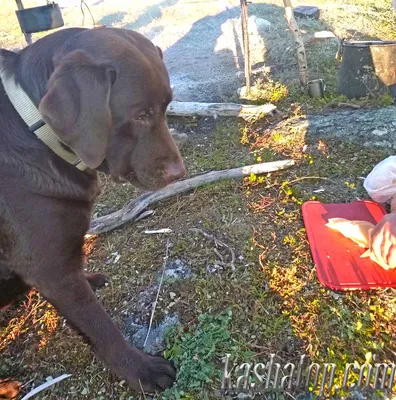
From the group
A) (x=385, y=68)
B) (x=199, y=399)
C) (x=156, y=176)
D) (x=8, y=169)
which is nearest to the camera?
(x=8, y=169)

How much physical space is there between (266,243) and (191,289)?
593mm

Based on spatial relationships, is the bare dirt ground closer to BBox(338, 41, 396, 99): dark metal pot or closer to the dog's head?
BBox(338, 41, 396, 99): dark metal pot

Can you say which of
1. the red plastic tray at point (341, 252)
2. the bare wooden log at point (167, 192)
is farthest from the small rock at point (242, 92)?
the red plastic tray at point (341, 252)

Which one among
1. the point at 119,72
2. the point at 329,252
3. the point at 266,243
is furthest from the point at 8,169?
the point at 329,252

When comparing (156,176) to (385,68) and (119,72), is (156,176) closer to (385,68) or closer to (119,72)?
(119,72)

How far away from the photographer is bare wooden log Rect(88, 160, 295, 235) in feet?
9.90

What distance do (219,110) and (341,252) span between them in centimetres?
243

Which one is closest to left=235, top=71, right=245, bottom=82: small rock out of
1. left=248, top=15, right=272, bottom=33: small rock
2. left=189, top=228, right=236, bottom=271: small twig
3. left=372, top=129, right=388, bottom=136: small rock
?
left=248, top=15, right=272, bottom=33: small rock

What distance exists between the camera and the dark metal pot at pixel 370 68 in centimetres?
448

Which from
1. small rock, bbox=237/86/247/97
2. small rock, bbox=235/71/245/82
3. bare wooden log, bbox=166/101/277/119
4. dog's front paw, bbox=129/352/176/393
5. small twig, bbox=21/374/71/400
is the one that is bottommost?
small rock, bbox=235/71/245/82

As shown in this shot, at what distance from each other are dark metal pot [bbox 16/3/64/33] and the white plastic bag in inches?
206

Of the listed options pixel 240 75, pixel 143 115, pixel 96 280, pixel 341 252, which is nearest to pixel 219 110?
pixel 240 75

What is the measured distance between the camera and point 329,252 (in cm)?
252

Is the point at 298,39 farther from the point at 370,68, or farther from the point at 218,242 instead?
the point at 218,242
